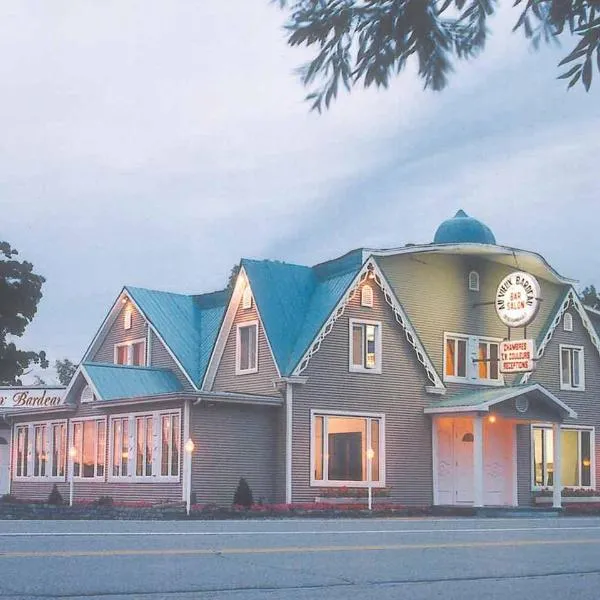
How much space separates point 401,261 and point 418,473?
6.59 metres

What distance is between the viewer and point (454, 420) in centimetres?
3519

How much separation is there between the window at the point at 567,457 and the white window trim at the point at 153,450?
1261 cm

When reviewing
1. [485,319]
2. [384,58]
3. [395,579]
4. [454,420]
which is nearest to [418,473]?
[454,420]

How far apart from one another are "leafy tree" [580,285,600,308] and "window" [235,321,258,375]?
37961 millimetres

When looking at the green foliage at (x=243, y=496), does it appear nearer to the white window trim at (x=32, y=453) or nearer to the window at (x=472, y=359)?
the white window trim at (x=32, y=453)

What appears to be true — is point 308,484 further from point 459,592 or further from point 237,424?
point 459,592

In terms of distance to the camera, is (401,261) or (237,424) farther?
(401,261)

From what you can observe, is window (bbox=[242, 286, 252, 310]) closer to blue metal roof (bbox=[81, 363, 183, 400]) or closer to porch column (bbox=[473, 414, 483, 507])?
blue metal roof (bbox=[81, 363, 183, 400])

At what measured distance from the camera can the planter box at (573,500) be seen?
1425 inches

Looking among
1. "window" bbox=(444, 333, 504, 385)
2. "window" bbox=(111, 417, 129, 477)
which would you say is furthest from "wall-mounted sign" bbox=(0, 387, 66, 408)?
"window" bbox=(444, 333, 504, 385)

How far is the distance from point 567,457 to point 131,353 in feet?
50.0


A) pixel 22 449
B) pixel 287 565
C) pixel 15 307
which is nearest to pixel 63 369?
pixel 15 307

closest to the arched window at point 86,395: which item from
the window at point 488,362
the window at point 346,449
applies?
the window at point 346,449

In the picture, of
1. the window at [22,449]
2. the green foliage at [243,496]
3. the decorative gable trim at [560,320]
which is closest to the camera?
the green foliage at [243,496]
